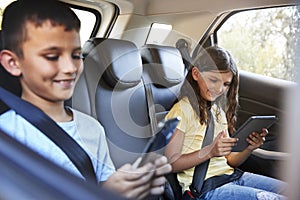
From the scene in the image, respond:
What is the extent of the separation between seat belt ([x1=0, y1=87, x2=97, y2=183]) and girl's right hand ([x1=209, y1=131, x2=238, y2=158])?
57 cm

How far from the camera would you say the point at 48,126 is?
1.17 metres

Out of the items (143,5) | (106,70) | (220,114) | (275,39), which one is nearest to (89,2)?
(143,5)

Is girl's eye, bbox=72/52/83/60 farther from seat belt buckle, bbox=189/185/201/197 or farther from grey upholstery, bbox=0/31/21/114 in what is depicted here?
seat belt buckle, bbox=189/185/201/197

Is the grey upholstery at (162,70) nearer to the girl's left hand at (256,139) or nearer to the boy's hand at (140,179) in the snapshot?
the girl's left hand at (256,139)

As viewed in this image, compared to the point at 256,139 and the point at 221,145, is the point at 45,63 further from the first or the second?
the point at 256,139


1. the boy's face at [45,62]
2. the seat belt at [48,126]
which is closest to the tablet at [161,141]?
the seat belt at [48,126]

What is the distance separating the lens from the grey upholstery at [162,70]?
6.42 feet

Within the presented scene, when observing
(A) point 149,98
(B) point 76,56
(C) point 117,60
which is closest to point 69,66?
(B) point 76,56

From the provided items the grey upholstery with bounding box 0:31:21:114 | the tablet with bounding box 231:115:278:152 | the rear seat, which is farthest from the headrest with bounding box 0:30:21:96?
the tablet with bounding box 231:115:278:152

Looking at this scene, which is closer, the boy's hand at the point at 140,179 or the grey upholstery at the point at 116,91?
the boy's hand at the point at 140,179

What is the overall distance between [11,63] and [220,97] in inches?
32.6

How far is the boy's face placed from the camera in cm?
117

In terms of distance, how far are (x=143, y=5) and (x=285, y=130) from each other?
1468 mm

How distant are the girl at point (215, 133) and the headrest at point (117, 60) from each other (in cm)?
20
